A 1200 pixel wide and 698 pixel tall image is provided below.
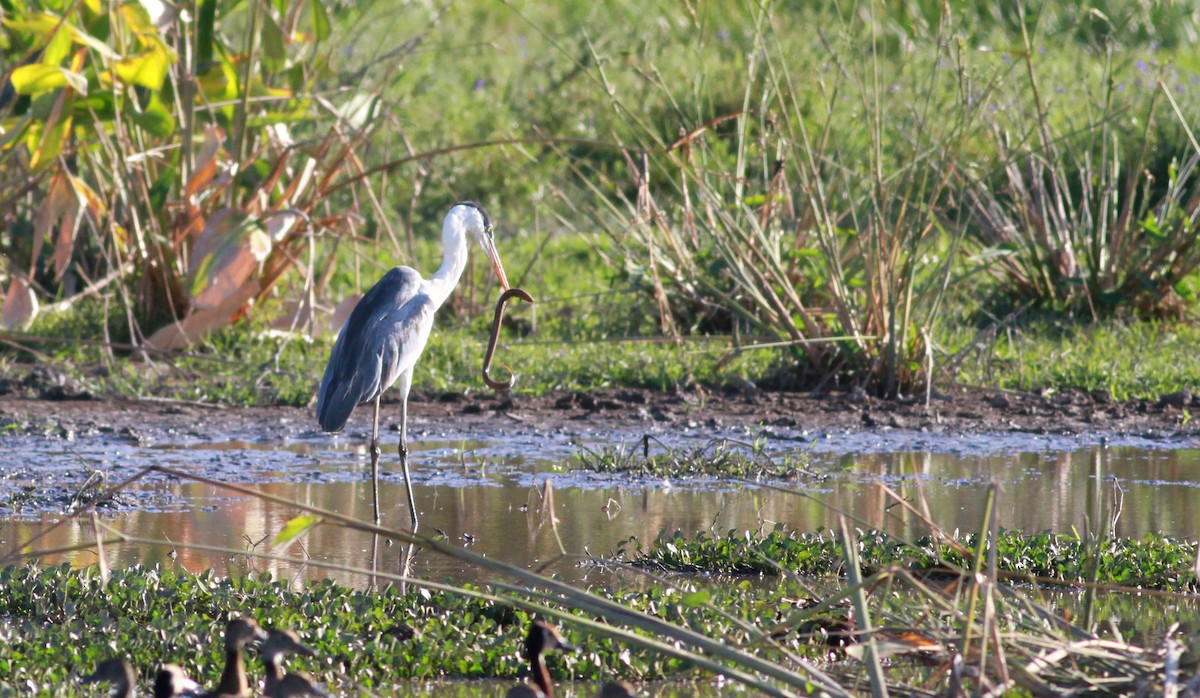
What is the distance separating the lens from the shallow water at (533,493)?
4.86 m

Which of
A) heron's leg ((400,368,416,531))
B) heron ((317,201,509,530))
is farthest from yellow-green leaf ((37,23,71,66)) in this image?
heron's leg ((400,368,416,531))

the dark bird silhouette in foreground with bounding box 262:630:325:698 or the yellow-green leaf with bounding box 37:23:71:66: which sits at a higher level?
the yellow-green leaf with bounding box 37:23:71:66

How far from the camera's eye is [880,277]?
6.88 meters

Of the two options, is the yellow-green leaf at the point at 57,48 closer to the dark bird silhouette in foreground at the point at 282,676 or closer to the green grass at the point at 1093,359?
the green grass at the point at 1093,359

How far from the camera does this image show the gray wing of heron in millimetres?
5742

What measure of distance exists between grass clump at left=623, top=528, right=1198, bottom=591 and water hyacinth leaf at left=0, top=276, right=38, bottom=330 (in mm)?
4169

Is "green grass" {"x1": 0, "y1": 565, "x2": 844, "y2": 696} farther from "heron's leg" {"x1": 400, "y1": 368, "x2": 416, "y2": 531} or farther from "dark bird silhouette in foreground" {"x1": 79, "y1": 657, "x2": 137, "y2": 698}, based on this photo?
"heron's leg" {"x1": 400, "y1": 368, "x2": 416, "y2": 531}

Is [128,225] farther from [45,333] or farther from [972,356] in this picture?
[972,356]

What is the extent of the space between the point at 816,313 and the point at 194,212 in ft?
10.6

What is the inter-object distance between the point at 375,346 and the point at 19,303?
103 inches

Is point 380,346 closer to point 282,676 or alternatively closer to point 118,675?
point 282,676

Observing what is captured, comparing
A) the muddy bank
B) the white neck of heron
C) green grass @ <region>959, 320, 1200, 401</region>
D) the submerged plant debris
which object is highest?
the white neck of heron

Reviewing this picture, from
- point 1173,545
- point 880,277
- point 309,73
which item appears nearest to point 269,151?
point 309,73

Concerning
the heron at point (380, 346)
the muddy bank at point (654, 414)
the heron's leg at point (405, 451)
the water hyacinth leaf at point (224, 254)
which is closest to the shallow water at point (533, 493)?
the heron's leg at point (405, 451)
